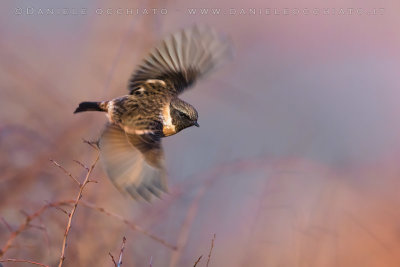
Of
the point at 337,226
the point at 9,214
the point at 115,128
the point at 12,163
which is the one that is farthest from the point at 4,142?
the point at 337,226

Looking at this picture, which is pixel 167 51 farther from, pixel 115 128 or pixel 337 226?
pixel 337 226

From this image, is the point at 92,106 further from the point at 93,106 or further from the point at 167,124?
the point at 167,124

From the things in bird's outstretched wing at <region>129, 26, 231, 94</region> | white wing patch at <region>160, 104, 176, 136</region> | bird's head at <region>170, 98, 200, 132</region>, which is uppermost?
bird's outstretched wing at <region>129, 26, 231, 94</region>

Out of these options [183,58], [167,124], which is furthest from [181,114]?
[183,58]

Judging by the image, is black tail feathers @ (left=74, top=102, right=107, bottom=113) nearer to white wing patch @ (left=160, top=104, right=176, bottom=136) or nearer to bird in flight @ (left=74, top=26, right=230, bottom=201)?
bird in flight @ (left=74, top=26, right=230, bottom=201)

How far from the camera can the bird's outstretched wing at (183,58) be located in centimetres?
82

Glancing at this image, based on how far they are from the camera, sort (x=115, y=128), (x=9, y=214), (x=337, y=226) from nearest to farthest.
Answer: (x=115, y=128) < (x=9, y=214) < (x=337, y=226)

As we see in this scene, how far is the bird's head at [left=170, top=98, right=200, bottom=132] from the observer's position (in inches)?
29.4

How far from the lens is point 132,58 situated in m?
1.13

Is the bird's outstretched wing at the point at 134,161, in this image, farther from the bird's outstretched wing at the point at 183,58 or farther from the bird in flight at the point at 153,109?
the bird's outstretched wing at the point at 183,58

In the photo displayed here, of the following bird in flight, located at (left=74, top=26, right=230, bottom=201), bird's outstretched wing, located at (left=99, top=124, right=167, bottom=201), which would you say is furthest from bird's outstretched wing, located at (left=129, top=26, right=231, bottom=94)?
bird's outstretched wing, located at (left=99, top=124, right=167, bottom=201)

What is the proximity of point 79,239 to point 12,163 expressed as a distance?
216 millimetres

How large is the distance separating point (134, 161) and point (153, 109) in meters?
0.09

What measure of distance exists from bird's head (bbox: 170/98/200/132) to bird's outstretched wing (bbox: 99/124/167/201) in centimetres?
4
